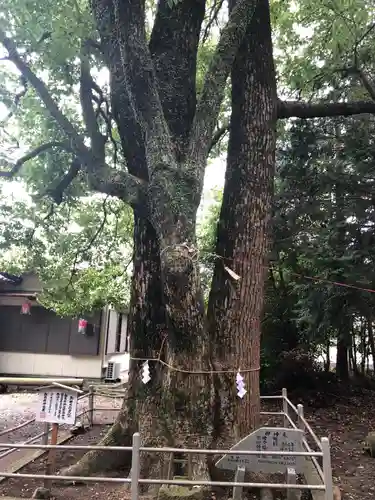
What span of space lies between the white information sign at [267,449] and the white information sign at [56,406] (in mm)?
1786

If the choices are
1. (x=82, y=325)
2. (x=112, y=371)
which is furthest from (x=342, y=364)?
(x=82, y=325)

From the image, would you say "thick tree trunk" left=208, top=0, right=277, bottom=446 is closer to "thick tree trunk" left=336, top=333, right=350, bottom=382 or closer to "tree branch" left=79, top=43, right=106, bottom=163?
"tree branch" left=79, top=43, right=106, bottom=163

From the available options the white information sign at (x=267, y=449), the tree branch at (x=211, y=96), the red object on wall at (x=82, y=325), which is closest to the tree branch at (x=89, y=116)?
the tree branch at (x=211, y=96)

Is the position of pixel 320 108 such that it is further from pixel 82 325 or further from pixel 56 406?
pixel 82 325

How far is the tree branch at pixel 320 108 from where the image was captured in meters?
6.73

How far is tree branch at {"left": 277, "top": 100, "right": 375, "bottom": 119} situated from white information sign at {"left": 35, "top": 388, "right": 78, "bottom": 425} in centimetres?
470

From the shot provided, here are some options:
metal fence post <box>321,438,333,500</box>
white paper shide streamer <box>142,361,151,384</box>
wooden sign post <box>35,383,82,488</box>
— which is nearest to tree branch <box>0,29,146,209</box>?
white paper shide streamer <box>142,361,151,384</box>

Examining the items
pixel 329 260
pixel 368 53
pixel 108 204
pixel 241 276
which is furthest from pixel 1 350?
pixel 368 53

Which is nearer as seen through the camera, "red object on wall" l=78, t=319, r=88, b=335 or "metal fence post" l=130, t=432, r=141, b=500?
"metal fence post" l=130, t=432, r=141, b=500

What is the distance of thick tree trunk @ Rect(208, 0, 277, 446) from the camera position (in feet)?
18.3

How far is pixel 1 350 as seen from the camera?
16203 millimetres

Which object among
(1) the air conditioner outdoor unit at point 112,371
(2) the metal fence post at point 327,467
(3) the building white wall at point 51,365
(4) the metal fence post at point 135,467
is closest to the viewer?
(2) the metal fence post at point 327,467

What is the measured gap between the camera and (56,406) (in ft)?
17.4

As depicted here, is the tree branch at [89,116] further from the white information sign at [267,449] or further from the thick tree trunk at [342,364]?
the thick tree trunk at [342,364]
